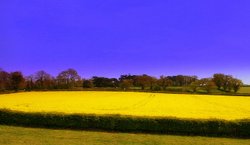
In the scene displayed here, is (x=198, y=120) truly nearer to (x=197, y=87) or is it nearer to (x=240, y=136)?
(x=240, y=136)

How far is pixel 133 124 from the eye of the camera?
2578 cm

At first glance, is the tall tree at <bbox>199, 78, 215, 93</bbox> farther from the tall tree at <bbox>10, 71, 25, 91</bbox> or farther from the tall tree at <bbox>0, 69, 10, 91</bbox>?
the tall tree at <bbox>0, 69, 10, 91</bbox>

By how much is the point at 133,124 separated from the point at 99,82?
89644 mm

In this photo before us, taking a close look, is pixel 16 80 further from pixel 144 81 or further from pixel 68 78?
pixel 144 81

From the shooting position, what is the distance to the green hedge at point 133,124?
985 inches

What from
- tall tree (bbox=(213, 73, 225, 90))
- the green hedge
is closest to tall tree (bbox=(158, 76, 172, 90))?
tall tree (bbox=(213, 73, 225, 90))

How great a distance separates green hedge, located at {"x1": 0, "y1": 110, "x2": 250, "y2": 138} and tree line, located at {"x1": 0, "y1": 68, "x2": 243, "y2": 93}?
66708mm

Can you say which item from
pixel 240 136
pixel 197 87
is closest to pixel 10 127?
pixel 240 136

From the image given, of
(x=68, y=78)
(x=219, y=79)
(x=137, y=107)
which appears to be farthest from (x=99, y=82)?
Answer: (x=137, y=107)

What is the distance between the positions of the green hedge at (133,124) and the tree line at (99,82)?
66.7 meters

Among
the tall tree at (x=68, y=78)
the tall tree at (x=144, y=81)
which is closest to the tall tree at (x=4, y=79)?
the tall tree at (x=68, y=78)

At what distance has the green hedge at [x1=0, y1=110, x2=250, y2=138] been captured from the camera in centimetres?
2503

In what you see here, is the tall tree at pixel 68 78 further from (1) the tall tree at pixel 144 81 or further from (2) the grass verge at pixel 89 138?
Answer: (2) the grass verge at pixel 89 138

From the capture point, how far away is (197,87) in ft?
332
